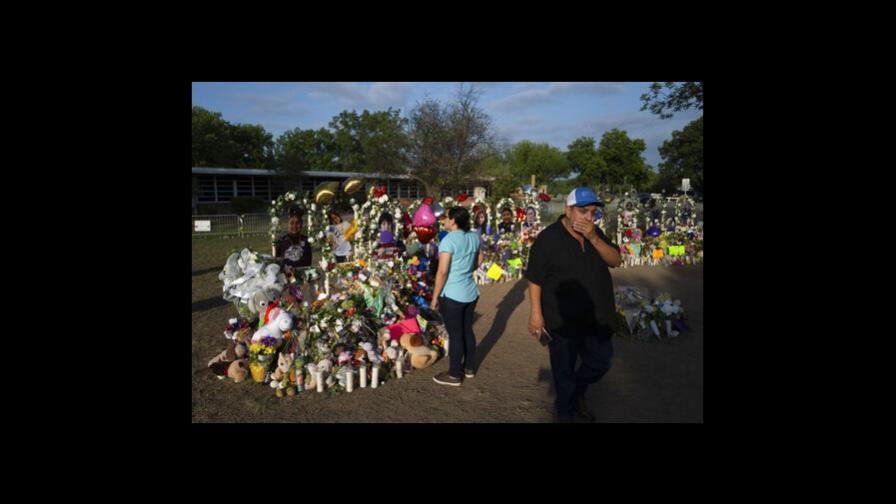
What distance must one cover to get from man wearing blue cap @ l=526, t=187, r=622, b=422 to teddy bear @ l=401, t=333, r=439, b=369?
84.4 inches

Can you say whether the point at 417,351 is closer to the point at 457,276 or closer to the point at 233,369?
the point at 457,276

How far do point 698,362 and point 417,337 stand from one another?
348cm

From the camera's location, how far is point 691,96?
39.7 ft

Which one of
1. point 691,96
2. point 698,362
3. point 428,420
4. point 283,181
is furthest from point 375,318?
point 283,181

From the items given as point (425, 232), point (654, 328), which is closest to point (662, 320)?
point (654, 328)

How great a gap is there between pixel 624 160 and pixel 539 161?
1944 cm

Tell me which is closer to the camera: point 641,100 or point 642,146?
point 641,100

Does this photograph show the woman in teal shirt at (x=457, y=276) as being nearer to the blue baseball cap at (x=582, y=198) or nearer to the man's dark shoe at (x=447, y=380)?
the man's dark shoe at (x=447, y=380)

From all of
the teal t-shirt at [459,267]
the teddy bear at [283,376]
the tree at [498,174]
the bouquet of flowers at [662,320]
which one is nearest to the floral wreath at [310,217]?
the teddy bear at [283,376]

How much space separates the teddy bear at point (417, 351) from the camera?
5.39m

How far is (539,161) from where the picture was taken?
55312 mm

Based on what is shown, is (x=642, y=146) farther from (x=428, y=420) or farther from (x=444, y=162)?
(x=428, y=420)

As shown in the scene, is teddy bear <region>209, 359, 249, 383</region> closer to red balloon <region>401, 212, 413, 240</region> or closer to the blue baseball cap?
red balloon <region>401, 212, 413, 240</region>

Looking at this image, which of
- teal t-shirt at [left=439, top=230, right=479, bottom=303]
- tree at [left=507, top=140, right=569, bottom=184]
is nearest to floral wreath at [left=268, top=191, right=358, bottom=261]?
teal t-shirt at [left=439, top=230, right=479, bottom=303]
